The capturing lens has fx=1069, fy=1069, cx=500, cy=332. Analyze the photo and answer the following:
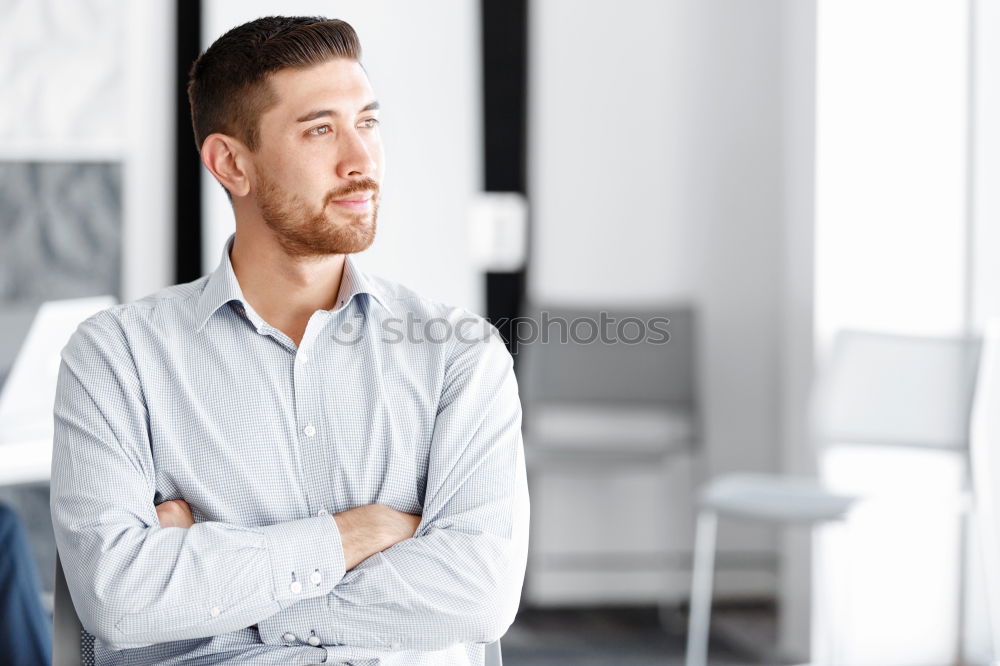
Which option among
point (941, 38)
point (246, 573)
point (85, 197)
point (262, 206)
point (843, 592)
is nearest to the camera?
point (246, 573)

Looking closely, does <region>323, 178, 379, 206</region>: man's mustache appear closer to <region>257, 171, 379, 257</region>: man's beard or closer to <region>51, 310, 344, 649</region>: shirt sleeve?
<region>257, 171, 379, 257</region>: man's beard

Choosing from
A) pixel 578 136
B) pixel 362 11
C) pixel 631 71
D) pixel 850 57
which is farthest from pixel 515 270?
pixel 850 57

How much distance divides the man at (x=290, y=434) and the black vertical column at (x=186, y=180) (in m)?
2.44

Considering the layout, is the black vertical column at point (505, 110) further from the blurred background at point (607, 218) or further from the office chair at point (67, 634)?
the office chair at point (67, 634)

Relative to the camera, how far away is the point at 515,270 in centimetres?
396

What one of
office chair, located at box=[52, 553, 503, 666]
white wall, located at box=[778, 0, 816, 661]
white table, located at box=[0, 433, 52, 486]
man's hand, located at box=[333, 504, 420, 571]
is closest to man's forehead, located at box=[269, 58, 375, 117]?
man's hand, located at box=[333, 504, 420, 571]

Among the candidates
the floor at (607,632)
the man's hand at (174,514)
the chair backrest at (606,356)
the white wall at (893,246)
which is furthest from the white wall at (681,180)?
the man's hand at (174,514)

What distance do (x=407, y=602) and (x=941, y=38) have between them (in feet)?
8.99

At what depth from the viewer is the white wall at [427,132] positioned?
392 cm

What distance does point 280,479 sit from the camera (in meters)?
1.35

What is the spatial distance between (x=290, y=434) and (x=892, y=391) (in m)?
2.22

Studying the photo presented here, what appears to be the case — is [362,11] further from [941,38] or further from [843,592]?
[843,592]

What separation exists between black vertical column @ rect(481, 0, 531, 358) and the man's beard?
8.21 feet

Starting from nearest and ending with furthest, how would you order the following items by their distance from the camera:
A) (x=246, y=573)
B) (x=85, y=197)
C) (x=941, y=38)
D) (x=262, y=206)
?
(x=246, y=573) < (x=262, y=206) < (x=941, y=38) < (x=85, y=197)
